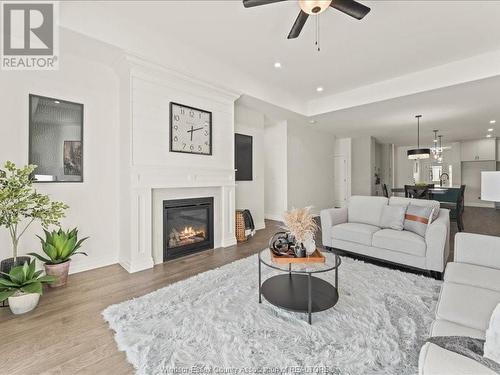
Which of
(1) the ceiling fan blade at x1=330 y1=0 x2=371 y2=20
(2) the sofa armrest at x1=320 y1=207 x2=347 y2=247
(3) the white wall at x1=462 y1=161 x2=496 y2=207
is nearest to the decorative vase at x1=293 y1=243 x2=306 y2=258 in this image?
(2) the sofa armrest at x1=320 y1=207 x2=347 y2=247

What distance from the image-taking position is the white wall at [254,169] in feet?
16.8

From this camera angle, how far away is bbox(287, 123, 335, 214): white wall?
257 inches

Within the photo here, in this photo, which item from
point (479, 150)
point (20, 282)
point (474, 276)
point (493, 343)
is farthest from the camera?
point (479, 150)

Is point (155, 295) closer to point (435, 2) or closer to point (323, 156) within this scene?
point (435, 2)

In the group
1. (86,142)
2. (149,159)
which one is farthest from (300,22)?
(86,142)

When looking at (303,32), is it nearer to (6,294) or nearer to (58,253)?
(58,253)

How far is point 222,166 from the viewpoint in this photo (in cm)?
416

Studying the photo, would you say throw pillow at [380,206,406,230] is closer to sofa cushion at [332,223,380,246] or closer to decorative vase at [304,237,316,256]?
sofa cushion at [332,223,380,246]

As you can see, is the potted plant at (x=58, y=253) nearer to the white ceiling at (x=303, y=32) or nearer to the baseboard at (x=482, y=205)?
the white ceiling at (x=303, y=32)

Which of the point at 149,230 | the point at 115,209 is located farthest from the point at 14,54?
the point at 149,230

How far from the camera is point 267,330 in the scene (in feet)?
6.10

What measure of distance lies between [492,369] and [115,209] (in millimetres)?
3786

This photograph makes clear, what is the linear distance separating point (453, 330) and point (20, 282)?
3262 mm

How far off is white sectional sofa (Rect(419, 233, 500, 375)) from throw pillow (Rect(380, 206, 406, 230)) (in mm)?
1148
